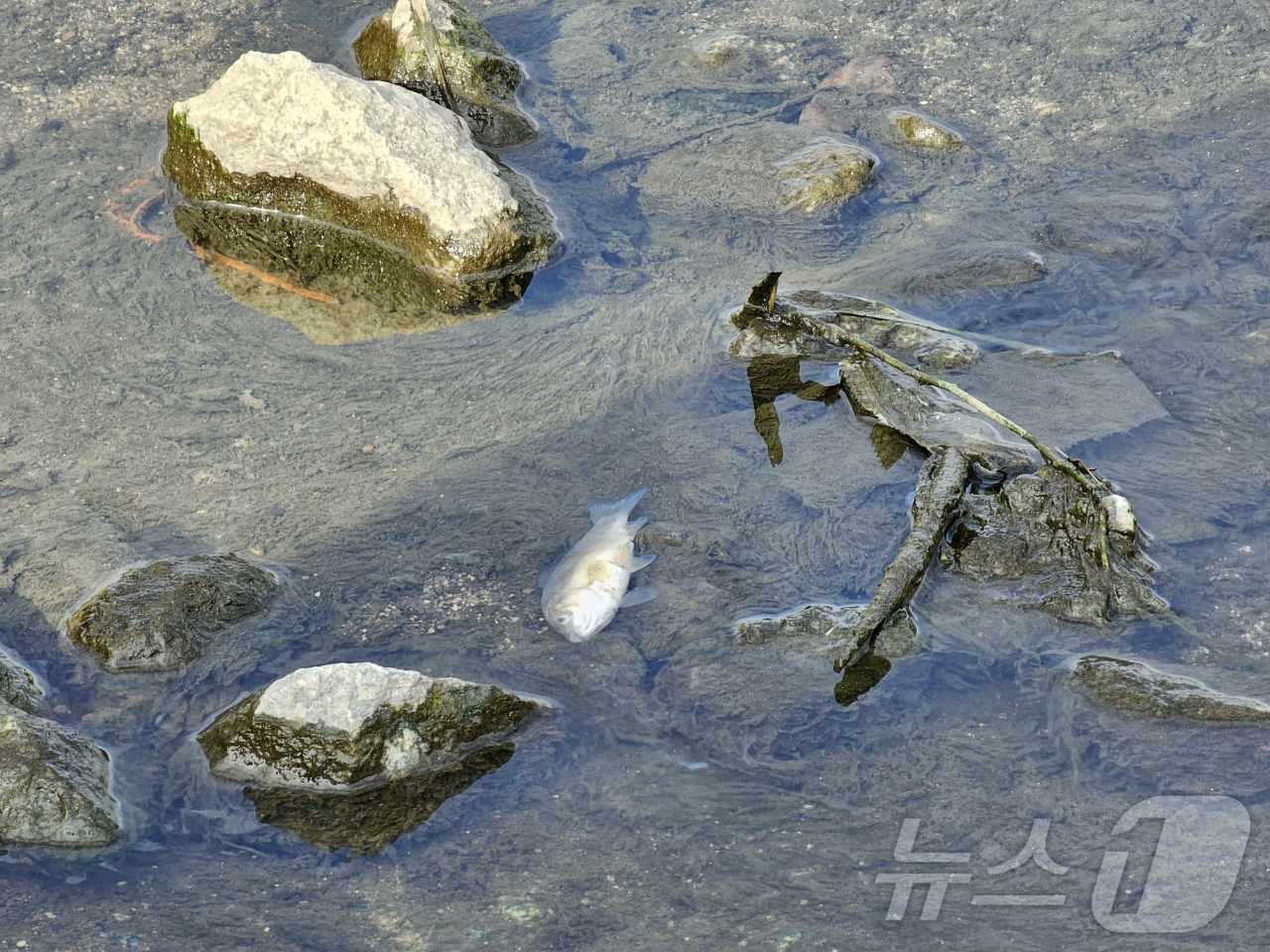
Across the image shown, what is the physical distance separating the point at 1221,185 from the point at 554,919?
5079mm

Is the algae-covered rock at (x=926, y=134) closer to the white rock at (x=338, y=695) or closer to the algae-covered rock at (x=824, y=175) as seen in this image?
the algae-covered rock at (x=824, y=175)

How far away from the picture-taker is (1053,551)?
13.9ft

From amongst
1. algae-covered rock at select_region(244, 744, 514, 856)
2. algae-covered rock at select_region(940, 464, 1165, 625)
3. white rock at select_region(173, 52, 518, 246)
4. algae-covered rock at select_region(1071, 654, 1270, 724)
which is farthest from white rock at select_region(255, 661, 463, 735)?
white rock at select_region(173, 52, 518, 246)

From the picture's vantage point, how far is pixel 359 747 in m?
3.58

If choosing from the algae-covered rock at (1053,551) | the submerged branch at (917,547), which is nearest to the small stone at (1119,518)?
the algae-covered rock at (1053,551)

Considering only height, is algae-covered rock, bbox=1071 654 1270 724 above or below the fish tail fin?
below

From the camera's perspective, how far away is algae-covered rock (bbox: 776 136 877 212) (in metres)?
6.21

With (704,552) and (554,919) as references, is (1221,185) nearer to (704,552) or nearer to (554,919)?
(704,552)

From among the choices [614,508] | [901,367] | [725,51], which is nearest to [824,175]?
[725,51]

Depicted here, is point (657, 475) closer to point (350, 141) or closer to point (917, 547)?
point (917, 547)

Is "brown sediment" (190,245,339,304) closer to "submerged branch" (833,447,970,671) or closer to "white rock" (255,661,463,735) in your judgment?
"white rock" (255,661,463,735)

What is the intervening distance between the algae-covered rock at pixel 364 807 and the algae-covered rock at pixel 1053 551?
1825mm

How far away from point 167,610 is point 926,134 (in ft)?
14.9

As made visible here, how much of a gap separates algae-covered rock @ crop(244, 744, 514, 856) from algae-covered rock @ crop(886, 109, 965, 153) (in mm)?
4334
